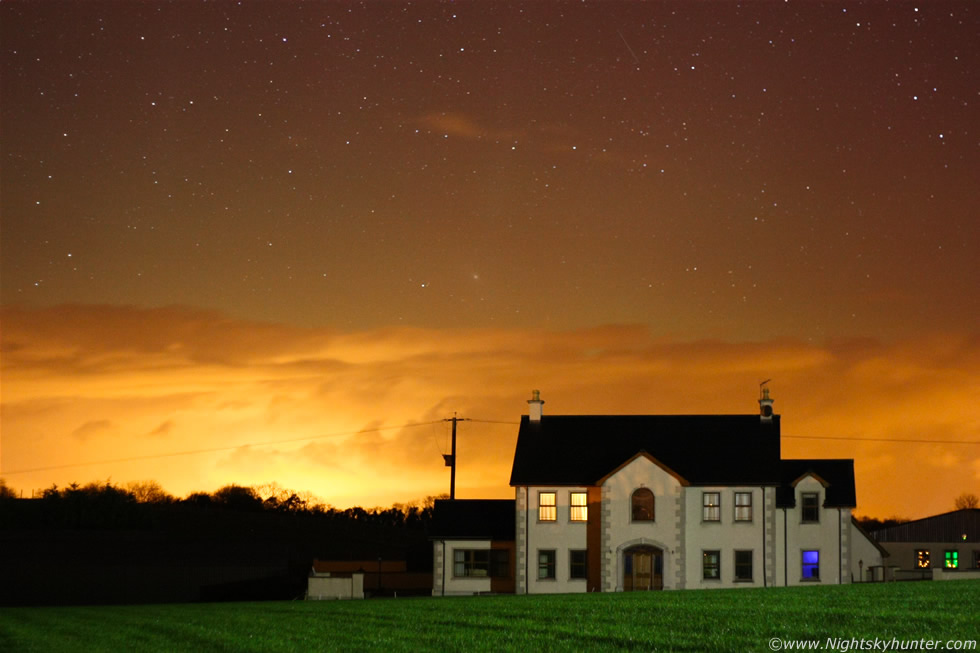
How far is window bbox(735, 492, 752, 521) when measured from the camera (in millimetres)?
59938

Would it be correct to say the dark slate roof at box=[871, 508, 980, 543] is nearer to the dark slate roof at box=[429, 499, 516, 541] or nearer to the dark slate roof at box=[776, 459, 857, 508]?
the dark slate roof at box=[776, 459, 857, 508]

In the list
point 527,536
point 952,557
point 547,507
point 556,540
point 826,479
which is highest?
point 826,479

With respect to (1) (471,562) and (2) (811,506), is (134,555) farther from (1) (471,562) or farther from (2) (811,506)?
(2) (811,506)

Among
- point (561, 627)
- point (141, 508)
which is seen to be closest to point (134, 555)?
point (141, 508)

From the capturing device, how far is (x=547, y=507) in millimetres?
60781

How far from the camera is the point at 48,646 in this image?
2195cm

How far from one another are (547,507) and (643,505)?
4734mm

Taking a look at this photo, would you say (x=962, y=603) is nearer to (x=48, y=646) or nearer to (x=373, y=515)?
(x=48, y=646)

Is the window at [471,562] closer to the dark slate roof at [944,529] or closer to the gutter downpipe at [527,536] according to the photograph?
the gutter downpipe at [527,536]

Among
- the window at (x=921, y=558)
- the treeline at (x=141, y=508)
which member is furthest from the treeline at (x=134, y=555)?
the window at (x=921, y=558)

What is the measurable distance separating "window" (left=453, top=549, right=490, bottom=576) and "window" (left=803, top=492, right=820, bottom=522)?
→ 15.9 m

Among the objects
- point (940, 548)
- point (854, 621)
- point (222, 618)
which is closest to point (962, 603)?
point (854, 621)

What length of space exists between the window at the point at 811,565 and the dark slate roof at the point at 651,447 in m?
3.98

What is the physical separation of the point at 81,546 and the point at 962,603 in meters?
64.4
